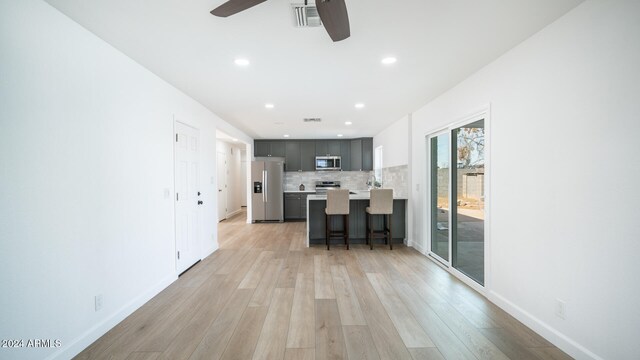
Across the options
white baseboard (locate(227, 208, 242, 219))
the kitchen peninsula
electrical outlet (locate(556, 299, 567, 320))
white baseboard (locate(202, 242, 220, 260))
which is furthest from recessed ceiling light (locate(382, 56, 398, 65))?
white baseboard (locate(227, 208, 242, 219))

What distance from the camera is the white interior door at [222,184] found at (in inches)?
295

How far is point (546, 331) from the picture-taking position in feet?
6.46

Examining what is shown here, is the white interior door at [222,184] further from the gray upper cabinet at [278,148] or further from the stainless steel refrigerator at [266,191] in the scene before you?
the gray upper cabinet at [278,148]

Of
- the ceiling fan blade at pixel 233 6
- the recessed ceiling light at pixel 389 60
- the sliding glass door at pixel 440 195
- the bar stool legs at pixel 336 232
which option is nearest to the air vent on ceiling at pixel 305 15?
the ceiling fan blade at pixel 233 6

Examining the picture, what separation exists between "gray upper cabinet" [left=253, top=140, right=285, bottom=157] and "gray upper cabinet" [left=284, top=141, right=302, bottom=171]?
149 mm

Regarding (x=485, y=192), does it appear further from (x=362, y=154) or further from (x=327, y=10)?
(x=362, y=154)

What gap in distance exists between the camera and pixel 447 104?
11.2ft

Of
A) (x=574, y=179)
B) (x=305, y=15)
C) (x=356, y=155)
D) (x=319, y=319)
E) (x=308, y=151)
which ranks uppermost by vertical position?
(x=305, y=15)

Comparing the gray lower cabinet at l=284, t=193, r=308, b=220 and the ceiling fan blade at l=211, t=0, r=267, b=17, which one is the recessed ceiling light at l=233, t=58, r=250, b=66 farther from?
the gray lower cabinet at l=284, t=193, r=308, b=220

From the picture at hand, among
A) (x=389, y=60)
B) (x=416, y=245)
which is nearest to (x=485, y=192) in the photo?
(x=389, y=60)

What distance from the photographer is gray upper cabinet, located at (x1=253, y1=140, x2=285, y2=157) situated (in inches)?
299

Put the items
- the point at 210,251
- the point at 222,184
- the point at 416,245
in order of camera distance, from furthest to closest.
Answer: the point at 222,184, the point at 416,245, the point at 210,251

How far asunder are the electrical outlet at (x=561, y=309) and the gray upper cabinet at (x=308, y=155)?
20.3 ft

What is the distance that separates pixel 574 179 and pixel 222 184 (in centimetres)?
759
